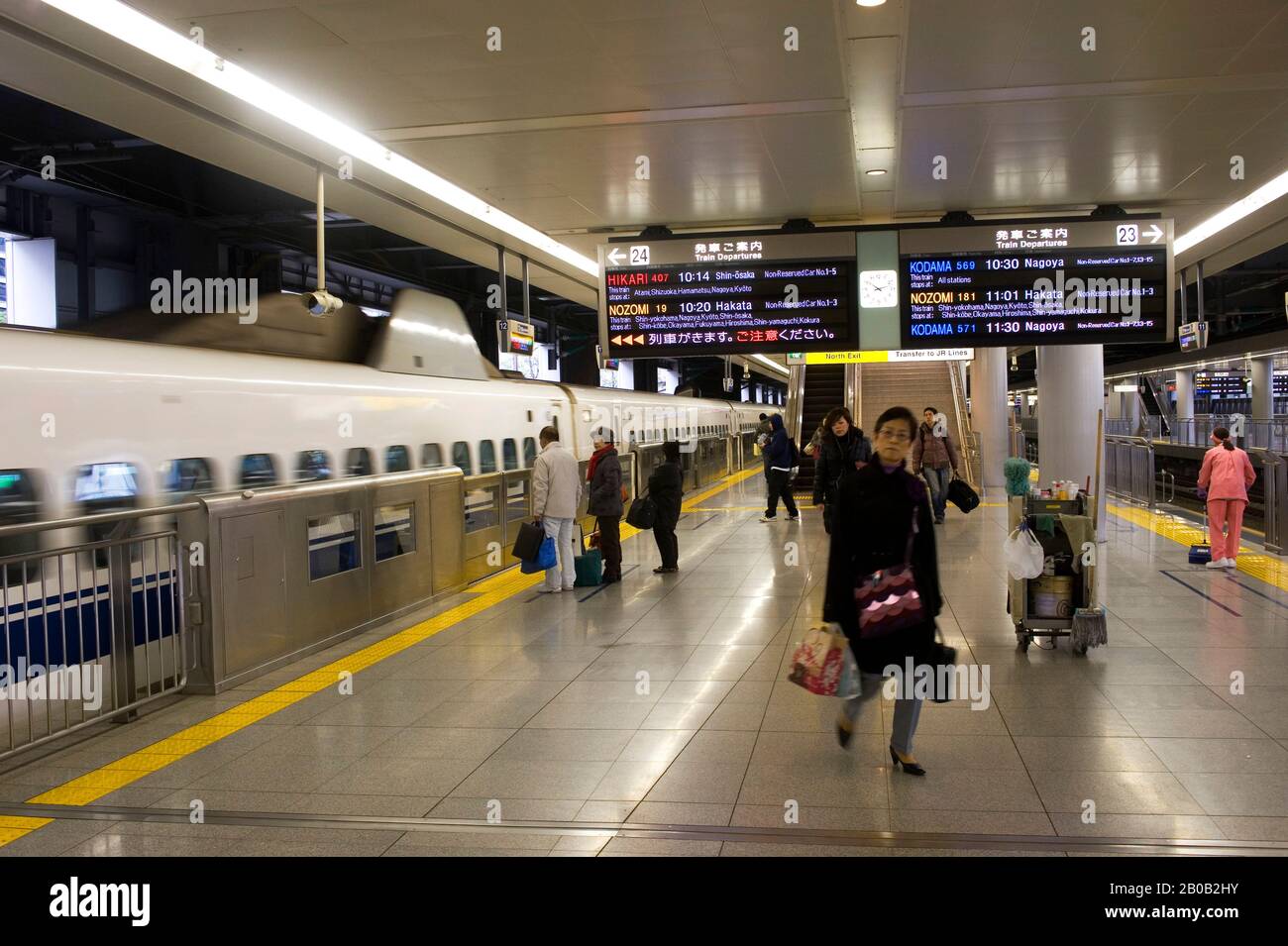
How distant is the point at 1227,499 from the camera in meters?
11.0

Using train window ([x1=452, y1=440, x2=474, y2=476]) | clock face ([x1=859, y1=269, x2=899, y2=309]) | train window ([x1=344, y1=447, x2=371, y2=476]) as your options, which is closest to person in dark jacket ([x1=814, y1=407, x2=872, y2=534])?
clock face ([x1=859, y1=269, x2=899, y2=309])

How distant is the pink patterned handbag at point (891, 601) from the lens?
468 cm

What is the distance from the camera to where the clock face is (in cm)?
988

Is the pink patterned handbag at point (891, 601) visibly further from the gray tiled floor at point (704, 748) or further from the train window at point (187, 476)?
the train window at point (187, 476)

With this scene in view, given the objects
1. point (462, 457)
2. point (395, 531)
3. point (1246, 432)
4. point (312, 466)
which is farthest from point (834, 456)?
point (1246, 432)

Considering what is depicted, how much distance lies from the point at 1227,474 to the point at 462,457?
848cm

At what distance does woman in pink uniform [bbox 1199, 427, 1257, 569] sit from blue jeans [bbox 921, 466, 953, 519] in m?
2.91

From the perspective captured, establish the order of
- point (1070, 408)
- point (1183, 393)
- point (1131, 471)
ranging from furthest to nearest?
point (1183, 393), point (1131, 471), point (1070, 408)

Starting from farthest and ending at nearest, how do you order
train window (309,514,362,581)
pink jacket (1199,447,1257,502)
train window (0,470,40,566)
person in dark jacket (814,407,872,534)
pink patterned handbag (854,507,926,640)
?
pink jacket (1199,447,1257,502)
person in dark jacket (814,407,872,534)
train window (309,514,362,581)
train window (0,470,40,566)
pink patterned handbag (854,507,926,640)

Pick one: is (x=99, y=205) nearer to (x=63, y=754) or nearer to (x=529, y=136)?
(x=529, y=136)

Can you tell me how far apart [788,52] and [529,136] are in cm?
248

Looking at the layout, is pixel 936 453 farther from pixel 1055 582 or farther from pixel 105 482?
pixel 105 482

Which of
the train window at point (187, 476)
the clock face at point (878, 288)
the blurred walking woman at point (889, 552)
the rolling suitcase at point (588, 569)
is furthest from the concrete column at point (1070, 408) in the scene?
the train window at point (187, 476)

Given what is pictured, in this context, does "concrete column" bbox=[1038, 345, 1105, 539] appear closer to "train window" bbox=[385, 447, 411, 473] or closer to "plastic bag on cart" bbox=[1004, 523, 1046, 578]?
"plastic bag on cart" bbox=[1004, 523, 1046, 578]
